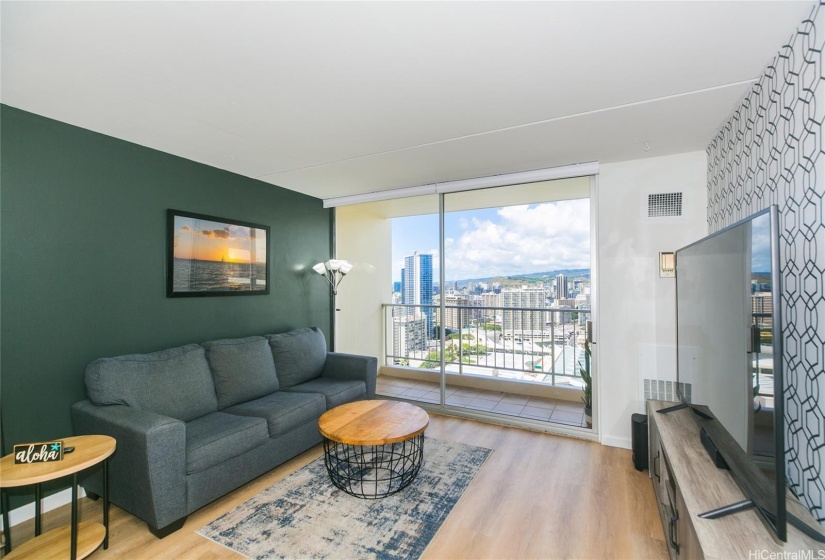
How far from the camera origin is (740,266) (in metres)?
1.42

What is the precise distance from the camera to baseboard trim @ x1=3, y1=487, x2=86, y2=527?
214cm

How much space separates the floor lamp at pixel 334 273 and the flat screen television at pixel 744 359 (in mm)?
3371

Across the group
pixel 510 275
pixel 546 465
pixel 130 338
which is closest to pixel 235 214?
pixel 130 338

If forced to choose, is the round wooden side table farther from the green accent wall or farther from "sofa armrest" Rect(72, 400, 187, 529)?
the green accent wall

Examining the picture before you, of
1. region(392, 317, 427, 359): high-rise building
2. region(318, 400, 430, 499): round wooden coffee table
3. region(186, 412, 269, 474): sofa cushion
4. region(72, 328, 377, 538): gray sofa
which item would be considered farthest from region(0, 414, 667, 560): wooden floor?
region(392, 317, 427, 359): high-rise building

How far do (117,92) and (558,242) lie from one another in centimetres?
361

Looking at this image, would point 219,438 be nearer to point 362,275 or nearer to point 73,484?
point 73,484

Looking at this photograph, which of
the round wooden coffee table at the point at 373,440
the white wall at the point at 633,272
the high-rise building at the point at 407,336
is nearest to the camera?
the round wooden coffee table at the point at 373,440

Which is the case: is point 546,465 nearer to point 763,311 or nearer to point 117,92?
point 763,311

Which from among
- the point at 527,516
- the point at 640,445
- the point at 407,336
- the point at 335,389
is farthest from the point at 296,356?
the point at 640,445

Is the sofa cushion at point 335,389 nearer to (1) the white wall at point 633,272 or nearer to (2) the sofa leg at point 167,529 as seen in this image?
(2) the sofa leg at point 167,529

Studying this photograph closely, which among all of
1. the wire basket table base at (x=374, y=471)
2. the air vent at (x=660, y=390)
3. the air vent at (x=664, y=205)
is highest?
the air vent at (x=664, y=205)

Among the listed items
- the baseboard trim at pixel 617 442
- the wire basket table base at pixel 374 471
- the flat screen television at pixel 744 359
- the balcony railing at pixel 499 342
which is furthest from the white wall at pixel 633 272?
the wire basket table base at pixel 374 471

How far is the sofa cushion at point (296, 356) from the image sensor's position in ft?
11.3
